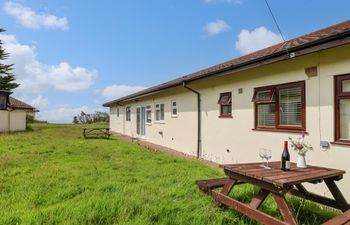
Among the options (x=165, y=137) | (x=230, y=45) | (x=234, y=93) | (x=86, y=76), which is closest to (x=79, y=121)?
(x=86, y=76)

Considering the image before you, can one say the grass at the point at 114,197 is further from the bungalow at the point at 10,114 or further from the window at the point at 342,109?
the bungalow at the point at 10,114

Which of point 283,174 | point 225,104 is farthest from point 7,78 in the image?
point 283,174

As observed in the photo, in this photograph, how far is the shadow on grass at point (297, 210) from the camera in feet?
12.1

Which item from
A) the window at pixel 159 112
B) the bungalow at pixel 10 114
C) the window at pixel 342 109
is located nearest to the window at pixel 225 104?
the window at pixel 342 109

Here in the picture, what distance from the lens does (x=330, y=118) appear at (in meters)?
4.75

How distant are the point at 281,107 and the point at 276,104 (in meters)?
0.15

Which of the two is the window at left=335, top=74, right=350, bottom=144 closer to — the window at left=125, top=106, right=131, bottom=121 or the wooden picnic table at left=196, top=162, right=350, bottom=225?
the wooden picnic table at left=196, top=162, right=350, bottom=225

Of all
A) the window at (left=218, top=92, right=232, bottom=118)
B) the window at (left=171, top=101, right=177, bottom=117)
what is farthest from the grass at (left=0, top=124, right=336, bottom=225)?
the window at (left=171, top=101, right=177, bottom=117)

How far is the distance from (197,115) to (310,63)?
528 cm

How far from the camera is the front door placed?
1673cm

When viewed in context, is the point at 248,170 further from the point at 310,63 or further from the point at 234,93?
the point at 234,93

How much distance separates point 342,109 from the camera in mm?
4578

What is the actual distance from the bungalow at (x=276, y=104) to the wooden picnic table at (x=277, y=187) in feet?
3.90

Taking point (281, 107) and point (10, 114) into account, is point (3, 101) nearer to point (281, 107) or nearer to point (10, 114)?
point (10, 114)
